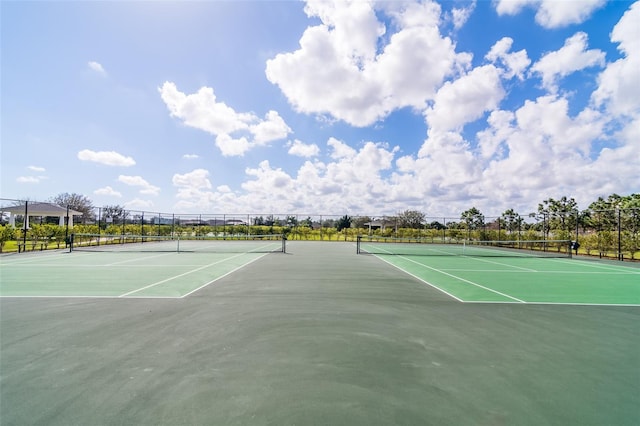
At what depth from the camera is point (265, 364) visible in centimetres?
337

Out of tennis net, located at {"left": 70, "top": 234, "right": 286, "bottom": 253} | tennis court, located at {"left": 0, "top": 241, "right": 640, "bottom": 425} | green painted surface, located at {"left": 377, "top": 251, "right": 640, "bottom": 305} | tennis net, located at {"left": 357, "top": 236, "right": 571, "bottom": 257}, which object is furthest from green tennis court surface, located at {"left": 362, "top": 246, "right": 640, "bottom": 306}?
tennis net, located at {"left": 70, "top": 234, "right": 286, "bottom": 253}

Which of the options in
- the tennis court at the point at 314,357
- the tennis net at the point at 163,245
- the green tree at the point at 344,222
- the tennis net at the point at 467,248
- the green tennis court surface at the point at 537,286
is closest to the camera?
the tennis court at the point at 314,357

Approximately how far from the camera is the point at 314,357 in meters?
3.56

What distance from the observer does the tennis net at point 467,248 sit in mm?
19406

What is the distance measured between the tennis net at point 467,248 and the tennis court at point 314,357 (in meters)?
12.9

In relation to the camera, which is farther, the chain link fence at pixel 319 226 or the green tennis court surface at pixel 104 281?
the chain link fence at pixel 319 226

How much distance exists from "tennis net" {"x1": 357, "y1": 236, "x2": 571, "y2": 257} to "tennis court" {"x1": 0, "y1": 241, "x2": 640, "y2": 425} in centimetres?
1294

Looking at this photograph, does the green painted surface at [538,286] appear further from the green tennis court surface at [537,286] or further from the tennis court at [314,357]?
the tennis court at [314,357]

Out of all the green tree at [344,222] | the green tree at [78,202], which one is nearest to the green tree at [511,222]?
the green tree at [344,222]

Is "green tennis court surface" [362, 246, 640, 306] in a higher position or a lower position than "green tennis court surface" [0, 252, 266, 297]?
higher

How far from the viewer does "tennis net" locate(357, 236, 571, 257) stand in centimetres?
1941

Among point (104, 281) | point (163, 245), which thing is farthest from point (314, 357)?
point (163, 245)

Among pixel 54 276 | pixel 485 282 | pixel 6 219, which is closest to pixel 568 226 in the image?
pixel 485 282

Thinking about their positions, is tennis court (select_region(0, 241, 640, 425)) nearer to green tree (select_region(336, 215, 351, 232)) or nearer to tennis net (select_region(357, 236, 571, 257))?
tennis net (select_region(357, 236, 571, 257))
